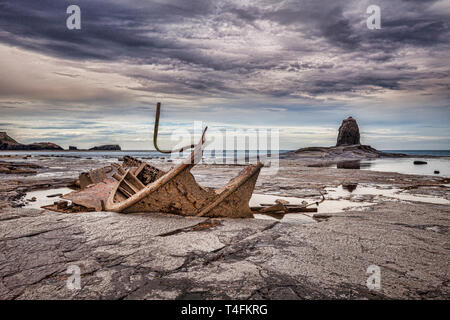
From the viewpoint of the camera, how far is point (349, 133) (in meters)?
49.0

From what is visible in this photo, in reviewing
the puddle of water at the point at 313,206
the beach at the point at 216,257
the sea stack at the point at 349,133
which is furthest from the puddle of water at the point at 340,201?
the sea stack at the point at 349,133

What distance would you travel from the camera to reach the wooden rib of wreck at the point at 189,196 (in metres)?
3.97

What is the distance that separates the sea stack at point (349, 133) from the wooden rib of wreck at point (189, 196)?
5072 centimetres

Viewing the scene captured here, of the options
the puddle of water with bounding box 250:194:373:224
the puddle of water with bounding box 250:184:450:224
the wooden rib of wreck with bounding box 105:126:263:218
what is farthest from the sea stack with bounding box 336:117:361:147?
the wooden rib of wreck with bounding box 105:126:263:218

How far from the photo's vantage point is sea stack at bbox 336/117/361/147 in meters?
49.0

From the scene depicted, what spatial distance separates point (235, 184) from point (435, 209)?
15.2 feet

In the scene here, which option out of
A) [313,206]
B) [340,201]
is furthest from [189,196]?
[340,201]

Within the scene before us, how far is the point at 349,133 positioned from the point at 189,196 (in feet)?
170

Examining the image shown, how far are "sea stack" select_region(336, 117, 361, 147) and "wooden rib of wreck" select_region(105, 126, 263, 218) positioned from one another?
5072 centimetres

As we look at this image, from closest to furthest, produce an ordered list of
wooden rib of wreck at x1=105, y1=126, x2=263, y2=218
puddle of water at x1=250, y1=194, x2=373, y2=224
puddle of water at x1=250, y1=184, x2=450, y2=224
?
1. wooden rib of wreck at x1=105, y1=126, x2=263, y2=218
2. puddle of water at x1=250, y1=194, x2=373, y2=224
3. puddle of water at x1=250, y1=184, x2=450, y2=224

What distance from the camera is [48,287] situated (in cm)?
193

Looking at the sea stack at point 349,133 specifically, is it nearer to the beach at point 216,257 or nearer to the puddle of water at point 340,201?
the puddle of water at point 340,201

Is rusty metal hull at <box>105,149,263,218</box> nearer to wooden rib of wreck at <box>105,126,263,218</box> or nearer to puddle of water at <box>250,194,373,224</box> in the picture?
wooden rib of wreck at <box>105,126,263,218</box>
